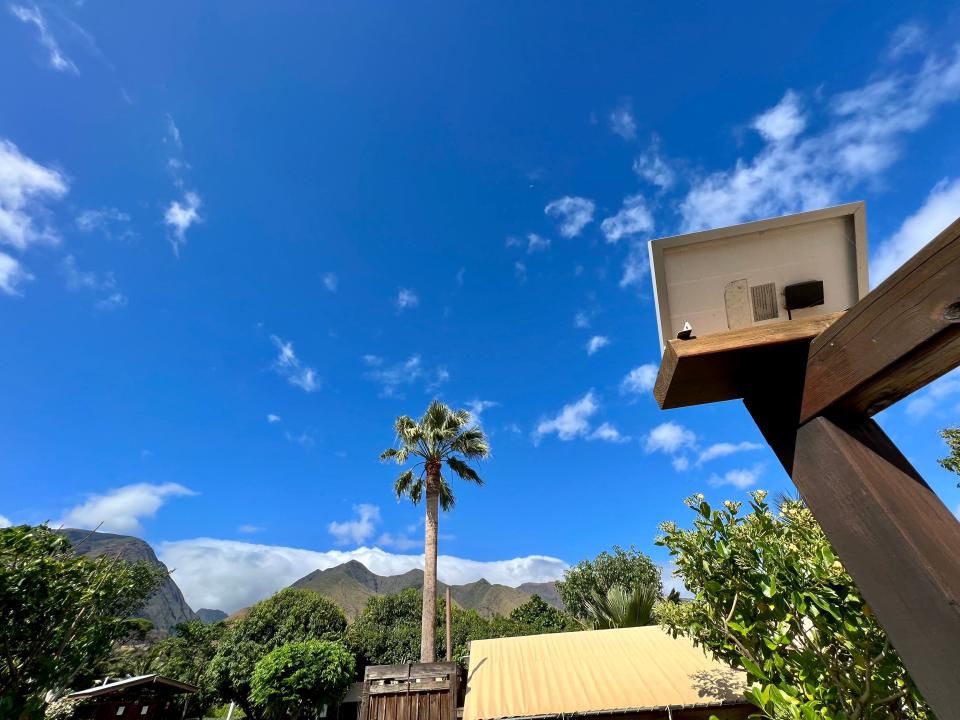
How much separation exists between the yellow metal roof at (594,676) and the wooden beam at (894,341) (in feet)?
27.3

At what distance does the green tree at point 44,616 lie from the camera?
6.48m

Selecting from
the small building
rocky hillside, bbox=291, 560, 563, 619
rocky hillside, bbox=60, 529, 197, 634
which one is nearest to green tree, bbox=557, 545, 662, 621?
the small building

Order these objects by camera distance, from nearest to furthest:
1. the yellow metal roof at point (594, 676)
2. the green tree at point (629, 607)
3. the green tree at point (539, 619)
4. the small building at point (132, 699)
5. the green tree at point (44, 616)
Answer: the green tree at point (44, 616) < the yellow metal roof at point (594, 676) < the green tree at point (629, 607) < the small building at point (132, 699) < the green tree at point (539, 619)

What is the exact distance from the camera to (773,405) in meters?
1.33

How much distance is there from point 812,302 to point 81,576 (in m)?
11.2

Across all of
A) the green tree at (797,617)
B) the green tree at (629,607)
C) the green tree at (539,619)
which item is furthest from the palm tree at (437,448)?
the green tree at (539,619)

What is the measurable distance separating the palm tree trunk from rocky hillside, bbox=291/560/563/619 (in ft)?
408

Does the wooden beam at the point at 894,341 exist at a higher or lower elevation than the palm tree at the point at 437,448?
lower

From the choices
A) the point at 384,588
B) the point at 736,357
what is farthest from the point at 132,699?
the point at 384,588

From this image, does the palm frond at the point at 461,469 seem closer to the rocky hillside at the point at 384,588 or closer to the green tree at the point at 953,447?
the green tree at the point at 953,447

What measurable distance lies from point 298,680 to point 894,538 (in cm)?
2074

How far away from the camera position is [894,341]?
0.96m

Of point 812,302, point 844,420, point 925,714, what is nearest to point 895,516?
point 844,420

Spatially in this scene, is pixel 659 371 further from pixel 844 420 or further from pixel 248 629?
pixel 248 629
